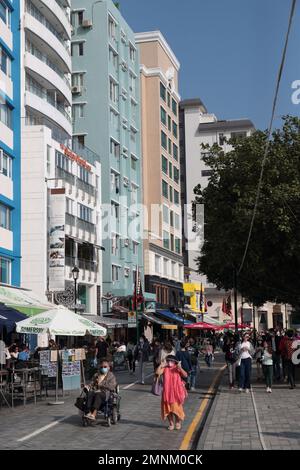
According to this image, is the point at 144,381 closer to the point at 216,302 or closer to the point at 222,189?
the point at 222,189

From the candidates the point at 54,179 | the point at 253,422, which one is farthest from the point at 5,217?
the point at 253,422

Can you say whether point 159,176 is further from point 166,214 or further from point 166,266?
point 166,266

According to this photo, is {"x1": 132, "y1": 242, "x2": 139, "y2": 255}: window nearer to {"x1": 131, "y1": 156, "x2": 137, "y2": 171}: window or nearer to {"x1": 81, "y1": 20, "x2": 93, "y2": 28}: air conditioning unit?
{"x1": 131, "y1": 156, "x2": 137, "y2": 171}: window

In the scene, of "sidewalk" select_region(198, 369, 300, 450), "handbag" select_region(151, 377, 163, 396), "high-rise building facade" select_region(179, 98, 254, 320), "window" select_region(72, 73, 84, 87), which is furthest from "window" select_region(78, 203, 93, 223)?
"high-rise building facade" select_region(179, 98, 254, 320)

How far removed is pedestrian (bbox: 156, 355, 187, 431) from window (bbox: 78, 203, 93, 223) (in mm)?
35629

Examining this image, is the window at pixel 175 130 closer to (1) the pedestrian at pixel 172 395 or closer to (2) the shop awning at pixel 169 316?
(2) the shop awning at pixel 169 316

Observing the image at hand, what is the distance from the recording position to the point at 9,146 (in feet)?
127

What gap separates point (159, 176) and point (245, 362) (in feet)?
180

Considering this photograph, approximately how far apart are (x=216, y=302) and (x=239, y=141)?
7552 cm

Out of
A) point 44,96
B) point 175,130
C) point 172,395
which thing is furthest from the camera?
point 175,130

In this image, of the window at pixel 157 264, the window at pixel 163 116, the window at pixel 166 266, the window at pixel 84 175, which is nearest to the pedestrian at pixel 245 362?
the window at pixel 84 175

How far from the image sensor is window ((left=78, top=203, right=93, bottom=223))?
4944cm

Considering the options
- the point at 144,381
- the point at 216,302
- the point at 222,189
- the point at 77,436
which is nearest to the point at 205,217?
the point at 222,189

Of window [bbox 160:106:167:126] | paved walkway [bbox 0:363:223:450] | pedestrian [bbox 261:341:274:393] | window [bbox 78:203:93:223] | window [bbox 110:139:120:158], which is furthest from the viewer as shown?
window [bbox 160:106:167:126]
